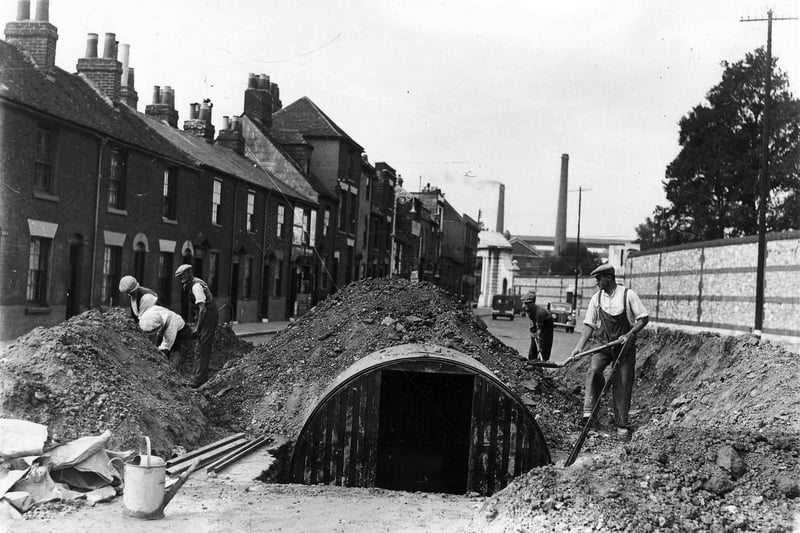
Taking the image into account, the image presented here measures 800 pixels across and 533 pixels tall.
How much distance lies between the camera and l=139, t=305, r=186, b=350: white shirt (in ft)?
37.4

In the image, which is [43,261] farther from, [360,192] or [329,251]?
[360,192]

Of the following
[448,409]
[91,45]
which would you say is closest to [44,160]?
[91,45]

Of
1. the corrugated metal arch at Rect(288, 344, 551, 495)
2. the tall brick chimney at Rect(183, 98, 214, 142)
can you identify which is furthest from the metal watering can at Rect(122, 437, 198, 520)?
the tall brick chimney at Rect(183, 98, 214, 142)

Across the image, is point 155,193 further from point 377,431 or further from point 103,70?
point 377,431

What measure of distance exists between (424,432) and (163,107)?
86.0ft

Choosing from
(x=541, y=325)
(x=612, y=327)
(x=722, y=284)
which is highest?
(x=722, y=284)

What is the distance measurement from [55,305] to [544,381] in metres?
13.1

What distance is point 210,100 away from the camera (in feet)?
118

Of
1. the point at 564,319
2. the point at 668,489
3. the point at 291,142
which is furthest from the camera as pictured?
the point at 564,319

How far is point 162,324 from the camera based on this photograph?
1148 centimetres

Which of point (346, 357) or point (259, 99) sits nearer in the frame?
point (346, 357)

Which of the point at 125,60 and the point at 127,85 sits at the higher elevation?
the point at 125,60

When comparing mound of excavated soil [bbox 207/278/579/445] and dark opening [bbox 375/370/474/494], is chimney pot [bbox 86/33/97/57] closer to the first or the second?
mound of excavated soil [bbox 207/278/579/445]

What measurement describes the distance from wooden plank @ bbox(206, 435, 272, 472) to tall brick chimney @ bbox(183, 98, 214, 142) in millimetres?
27372
